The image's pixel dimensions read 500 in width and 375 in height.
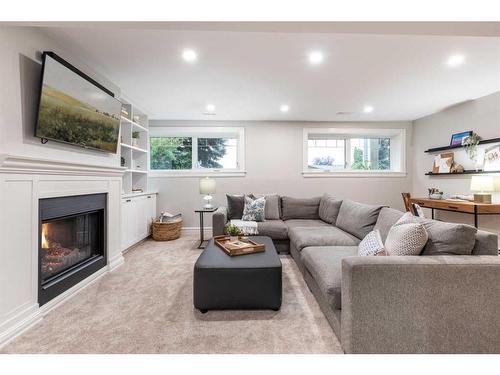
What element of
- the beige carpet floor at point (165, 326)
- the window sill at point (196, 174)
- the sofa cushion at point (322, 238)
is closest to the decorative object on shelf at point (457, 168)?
the sofa cushion at point (322, 238)

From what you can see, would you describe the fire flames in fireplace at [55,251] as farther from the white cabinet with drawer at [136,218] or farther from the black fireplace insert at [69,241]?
the white cabinet with drawer at [136,218]

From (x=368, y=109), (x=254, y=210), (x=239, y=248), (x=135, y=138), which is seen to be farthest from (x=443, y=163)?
(x=135, y=138)

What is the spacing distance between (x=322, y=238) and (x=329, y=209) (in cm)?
112

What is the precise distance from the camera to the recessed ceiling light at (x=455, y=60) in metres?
2.32

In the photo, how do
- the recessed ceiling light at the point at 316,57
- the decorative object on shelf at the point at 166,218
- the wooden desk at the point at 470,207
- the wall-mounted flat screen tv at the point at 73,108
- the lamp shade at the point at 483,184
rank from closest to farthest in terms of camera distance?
1. the wall-mounted flat screen tv at the point at 73,108
2. the recessed ceiling light at the point at 316,57
3. the wooden desk at the point at 470,207
4. the lamp shade at the point at 483,184
5. the decorative object on shelf at the point at 166,218

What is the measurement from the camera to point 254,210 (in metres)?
3.61

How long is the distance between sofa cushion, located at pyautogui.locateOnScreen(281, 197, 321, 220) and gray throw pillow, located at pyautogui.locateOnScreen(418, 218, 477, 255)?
2.40 metres

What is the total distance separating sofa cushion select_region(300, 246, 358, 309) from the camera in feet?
4.98

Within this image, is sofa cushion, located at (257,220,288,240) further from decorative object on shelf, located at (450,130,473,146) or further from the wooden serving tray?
decorative object on shelf, located at (450,130,473,146)

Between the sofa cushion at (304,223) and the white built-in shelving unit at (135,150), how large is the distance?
252 centimetres

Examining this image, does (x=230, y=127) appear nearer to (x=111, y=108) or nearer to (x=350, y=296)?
(x=111, y=108)

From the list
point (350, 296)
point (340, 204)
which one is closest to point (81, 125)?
point (350, 296)

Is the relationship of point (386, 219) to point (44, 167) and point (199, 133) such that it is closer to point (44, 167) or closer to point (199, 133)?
point (44, 167)

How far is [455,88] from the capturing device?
311 cm
